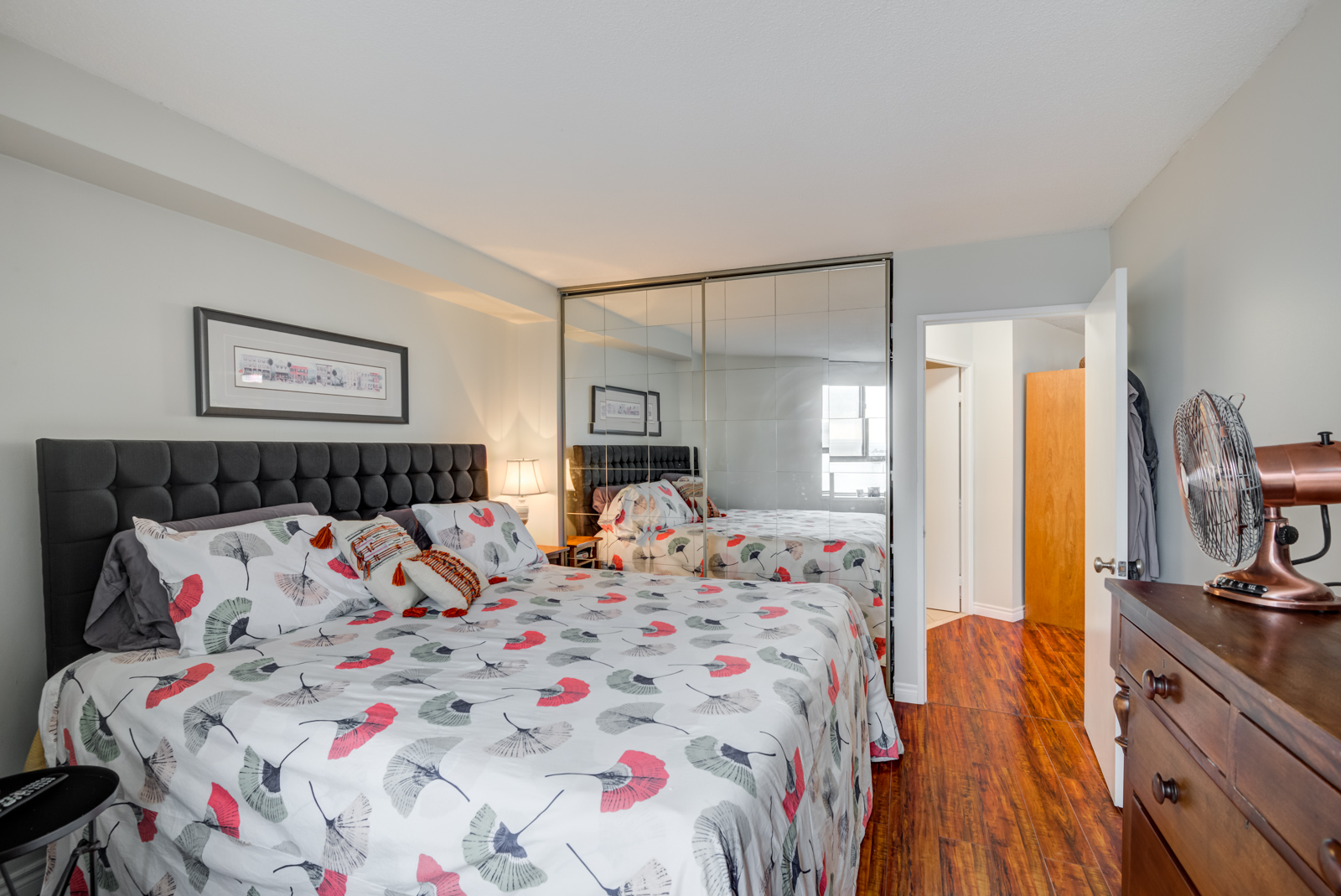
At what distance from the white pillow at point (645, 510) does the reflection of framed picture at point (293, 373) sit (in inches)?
58.3

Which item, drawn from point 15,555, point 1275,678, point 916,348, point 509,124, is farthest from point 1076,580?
point 15,555

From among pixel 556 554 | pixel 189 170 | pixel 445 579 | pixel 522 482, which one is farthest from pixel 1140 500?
pixel 189 170

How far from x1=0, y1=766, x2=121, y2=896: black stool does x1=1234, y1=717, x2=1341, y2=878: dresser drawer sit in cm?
206

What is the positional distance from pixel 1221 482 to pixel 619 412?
11.2 feet

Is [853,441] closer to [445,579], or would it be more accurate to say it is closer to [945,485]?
[945,485]

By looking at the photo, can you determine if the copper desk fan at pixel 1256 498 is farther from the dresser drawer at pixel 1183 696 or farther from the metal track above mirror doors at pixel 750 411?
the metal track above mirror doors at pixel 750 411

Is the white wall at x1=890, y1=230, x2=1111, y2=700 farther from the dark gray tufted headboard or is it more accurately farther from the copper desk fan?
the dark gray tufted headboard

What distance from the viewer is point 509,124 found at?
2172 millimetres

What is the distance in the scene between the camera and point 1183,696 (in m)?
1.04

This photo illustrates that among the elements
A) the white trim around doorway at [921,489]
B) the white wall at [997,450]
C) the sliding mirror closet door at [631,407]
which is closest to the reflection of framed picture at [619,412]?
the sliding mirror closet door at [631,407]

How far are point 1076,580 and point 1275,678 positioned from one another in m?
4.67

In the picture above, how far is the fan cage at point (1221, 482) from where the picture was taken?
1135mm

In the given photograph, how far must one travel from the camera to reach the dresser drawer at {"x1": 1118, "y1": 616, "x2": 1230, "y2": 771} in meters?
0.91

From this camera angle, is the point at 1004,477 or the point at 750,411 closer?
the point at 750,411
